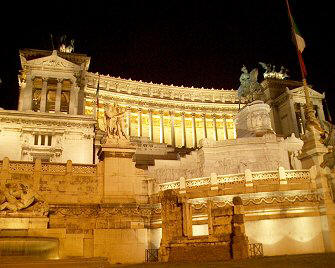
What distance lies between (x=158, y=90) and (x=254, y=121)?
4036cm

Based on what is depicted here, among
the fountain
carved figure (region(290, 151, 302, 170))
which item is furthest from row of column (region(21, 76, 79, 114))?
the fountain

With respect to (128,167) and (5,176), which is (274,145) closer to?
(128,167)

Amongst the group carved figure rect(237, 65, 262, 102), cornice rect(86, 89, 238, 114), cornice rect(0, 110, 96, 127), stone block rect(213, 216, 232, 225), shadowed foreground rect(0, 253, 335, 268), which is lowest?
shadowed foreground rect(0, 253, 335, 268)

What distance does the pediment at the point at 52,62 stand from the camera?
64250 mm

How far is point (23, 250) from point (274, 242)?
13701 millimetres

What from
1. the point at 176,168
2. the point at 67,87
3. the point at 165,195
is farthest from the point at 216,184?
the point at 67,87

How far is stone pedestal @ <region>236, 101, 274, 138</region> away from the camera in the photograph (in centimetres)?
4769

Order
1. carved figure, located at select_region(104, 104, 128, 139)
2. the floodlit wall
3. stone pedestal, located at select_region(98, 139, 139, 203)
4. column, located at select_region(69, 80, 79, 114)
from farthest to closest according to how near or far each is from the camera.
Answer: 1. column, located at select_region(69, 80, 79, 114)
2. carved figure, located at select_region(104, 104, 128, 139)
3. stone pedestal, located at select_region(98, 139, 139, 203)
4. the floodlit wall

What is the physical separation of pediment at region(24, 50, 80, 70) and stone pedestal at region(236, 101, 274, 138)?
33.0 m

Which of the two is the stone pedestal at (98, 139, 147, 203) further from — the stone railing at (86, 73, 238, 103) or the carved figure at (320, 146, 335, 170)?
the stone railing at (86, 73, 238, 103)

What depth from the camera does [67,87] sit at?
221 ft

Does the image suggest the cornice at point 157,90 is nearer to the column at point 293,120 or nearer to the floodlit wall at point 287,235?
the column at point 293,120

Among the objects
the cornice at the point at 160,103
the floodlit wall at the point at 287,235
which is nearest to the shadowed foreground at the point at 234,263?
the floodlit wall at the point at 287,235

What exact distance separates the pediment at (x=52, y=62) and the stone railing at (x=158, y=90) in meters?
9.97
